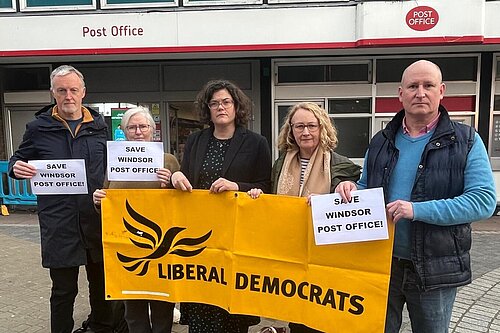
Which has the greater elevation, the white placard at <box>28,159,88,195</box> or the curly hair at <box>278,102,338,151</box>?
the curly hair at <box>278,102,338,151</box>

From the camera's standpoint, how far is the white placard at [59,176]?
3115 millimetres

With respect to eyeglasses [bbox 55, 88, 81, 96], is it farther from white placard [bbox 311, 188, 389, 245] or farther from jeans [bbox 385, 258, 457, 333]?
jeans [bbox 385, 258, 457, 333]

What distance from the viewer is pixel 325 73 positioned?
29.4ft

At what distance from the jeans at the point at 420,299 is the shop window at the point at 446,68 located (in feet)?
23.2

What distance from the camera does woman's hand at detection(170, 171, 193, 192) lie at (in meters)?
2.80

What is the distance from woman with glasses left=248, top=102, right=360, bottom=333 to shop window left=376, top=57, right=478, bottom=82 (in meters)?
6.66

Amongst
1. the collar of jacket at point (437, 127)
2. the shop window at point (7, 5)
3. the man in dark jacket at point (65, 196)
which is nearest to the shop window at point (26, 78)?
the shop window at point (7, 5)

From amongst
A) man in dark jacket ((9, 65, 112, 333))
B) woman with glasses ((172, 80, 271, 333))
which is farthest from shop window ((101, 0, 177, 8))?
woman with glasses ((172, 80, 271, 333))

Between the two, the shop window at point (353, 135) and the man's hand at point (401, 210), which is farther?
the shop window at point (353, 135)

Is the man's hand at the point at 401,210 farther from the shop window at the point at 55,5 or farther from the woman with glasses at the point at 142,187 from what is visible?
the shop window at the point at 55,5

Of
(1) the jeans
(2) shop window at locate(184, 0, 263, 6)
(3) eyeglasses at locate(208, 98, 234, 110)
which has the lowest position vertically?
(1) the jeans

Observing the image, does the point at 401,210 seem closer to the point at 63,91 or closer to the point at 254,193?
the point at 254,193

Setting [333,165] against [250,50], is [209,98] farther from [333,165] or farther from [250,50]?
[250,50]

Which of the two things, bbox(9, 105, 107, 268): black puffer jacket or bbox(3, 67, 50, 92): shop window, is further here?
bbox(3, 67, 50, 92): shop window
